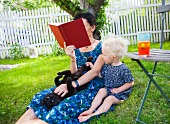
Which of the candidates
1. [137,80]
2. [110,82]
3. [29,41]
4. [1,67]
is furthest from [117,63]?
[29,41]

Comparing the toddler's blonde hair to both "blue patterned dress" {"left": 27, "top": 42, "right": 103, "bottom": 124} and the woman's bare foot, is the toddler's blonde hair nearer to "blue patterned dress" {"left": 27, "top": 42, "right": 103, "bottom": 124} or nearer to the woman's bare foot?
"blue patterned dress" {"left": 27, "top": 42, "right": 103, "bottom": 124}

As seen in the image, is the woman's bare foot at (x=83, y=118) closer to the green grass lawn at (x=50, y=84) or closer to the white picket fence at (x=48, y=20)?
the green grass lawn at (x=50, y=84)

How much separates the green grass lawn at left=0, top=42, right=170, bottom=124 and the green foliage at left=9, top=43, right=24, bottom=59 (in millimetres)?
2493

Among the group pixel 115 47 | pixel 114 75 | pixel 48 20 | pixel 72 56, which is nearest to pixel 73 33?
pixel 72 56

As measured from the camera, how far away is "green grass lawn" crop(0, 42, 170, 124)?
2.63 meters

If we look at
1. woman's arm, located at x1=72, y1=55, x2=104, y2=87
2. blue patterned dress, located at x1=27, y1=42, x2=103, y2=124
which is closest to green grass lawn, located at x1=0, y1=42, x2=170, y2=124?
blue patterned dress, located at x1=27, y1=42, x2=103, y2=124

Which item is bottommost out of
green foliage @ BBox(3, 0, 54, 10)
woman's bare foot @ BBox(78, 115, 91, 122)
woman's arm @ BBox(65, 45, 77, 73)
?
woman's bare foot @ BBox(78, 115, 91, 122)

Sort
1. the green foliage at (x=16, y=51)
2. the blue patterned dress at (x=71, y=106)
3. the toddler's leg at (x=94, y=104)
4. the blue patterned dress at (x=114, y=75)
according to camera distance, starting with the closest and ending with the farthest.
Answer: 1. the blue patterned dress at (x=71, y=106)
2. the toddler's leg at (x=94, y=104)
3. the blue patterned dress at (x=114, y=75)
4. the green foliage at (x=16, y=51)

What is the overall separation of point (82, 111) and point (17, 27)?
6.58m

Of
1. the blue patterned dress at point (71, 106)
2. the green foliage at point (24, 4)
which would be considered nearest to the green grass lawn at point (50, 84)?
the blue patterned dress at point (71, 106)

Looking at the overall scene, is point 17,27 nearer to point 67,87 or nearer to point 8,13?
point 8,13

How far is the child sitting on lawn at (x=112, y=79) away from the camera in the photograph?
8.62ft

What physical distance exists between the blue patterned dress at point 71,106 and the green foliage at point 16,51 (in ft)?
19.1

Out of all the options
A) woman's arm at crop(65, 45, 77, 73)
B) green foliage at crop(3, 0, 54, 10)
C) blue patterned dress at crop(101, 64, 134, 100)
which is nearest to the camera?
woman's arm at crop(65, 45, 77, 73)
